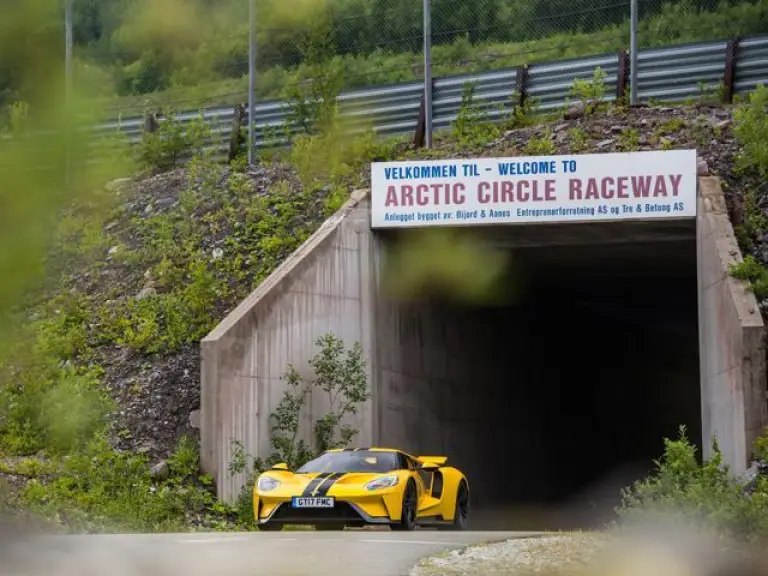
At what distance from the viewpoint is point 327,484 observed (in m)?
17.0

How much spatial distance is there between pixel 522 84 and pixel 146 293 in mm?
10988

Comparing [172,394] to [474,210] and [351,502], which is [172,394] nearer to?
[474,210]

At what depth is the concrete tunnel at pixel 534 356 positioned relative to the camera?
22734 millimetres

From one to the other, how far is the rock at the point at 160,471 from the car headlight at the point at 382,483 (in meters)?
6.21

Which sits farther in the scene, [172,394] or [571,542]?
[172,394]

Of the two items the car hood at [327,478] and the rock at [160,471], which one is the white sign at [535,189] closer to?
the rock at [160,471]

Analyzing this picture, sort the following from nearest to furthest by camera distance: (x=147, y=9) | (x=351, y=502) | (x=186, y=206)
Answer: (x=147, y=9), (x=351, y=502), (x=186, y=206)

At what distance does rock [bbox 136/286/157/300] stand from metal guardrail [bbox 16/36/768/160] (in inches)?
233

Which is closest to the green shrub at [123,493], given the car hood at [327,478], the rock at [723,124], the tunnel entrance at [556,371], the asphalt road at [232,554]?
the car hood at [327,478]

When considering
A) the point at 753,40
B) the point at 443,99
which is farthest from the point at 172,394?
the point at 753,40

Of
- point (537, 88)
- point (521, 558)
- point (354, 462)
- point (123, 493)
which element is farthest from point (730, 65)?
point (521, 558)

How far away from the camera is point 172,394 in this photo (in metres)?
24.5

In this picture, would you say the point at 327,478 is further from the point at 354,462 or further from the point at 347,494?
the point at 354,462

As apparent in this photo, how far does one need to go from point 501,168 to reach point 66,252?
21.9m
